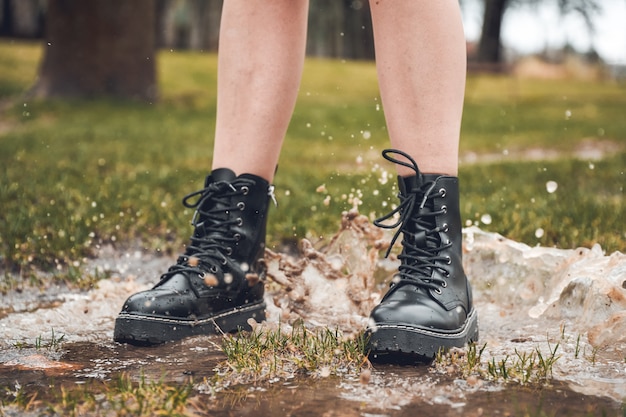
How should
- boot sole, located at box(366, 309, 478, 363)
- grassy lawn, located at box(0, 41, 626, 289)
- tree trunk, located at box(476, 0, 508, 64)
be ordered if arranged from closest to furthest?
boot sole, located at box(366, 309, 478, 363) → grassy lawn, located at box(0, 41, 626, 289) → tree trunk, located at box(476, 0, 508, 64)

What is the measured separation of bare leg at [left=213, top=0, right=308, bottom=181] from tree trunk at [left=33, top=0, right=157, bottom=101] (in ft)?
35.9

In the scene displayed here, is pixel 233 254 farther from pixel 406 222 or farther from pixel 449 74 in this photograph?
pixel 449 74

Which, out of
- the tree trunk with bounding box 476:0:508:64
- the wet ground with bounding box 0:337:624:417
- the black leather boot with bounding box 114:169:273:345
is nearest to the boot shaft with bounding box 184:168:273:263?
the black leather boot with bounding box 114:169:273:345

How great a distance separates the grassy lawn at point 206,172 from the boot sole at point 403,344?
856 mm

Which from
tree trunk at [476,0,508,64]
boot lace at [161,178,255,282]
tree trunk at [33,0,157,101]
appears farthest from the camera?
tree trunk at [476,0,508,64]

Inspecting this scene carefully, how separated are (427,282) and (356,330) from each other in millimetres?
276

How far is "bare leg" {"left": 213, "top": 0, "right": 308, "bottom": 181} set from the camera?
7.13 ft

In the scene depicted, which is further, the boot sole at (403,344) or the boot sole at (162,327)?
the boot sole at (162,327)

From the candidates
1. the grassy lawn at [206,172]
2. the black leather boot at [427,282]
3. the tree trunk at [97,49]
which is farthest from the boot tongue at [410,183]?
the tree trunk at [97,49]

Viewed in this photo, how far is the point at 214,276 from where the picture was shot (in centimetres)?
211

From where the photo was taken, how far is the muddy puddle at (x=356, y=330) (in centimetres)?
149

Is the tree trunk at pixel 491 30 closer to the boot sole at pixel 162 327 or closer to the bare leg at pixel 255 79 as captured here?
the bare leg at pixel 255 79

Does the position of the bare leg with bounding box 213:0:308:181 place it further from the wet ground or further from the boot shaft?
the wet ground

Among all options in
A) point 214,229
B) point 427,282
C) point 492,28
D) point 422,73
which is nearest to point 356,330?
point 427,282
